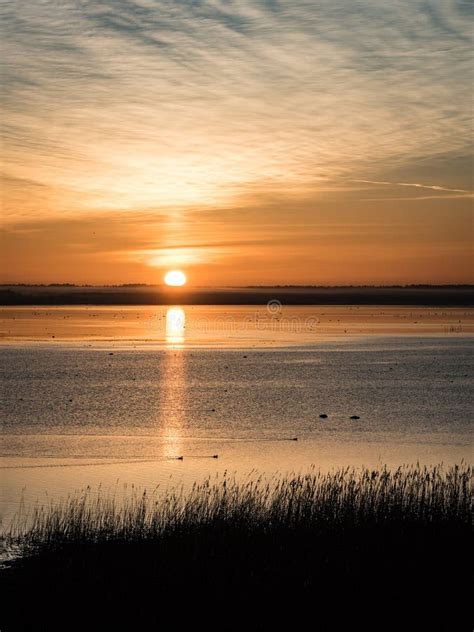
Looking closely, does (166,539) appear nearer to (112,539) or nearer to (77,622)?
(112,539)

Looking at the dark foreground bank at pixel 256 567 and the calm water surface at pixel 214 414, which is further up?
the calm water surface at pixel 214 414

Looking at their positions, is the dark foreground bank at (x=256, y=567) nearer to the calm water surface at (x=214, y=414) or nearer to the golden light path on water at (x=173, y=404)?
the calm water surface at (x=214, y=414)

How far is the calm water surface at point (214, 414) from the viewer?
2538 cm

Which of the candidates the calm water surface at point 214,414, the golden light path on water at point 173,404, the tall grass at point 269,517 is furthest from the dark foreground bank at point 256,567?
the golden light path on water at point 173,404

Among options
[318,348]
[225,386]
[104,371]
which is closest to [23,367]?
[104,371]

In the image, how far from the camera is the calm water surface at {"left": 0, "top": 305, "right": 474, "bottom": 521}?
2538 centimetres

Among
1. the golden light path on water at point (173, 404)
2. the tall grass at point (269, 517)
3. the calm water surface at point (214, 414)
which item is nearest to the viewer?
the tall grass at point (269, 517)

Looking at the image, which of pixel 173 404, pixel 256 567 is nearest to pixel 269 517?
pixel 256 567

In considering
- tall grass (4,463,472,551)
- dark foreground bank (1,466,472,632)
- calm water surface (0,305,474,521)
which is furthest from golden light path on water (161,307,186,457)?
dark foreground bank (1,466,472,632)

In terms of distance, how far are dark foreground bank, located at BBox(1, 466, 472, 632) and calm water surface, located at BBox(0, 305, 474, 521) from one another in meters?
4.78

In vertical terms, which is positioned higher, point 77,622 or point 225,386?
point 225,386

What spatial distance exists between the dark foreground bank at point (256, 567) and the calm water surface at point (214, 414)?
4.78m

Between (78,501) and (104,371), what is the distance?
37282 millimetres

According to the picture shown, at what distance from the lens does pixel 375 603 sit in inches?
489
